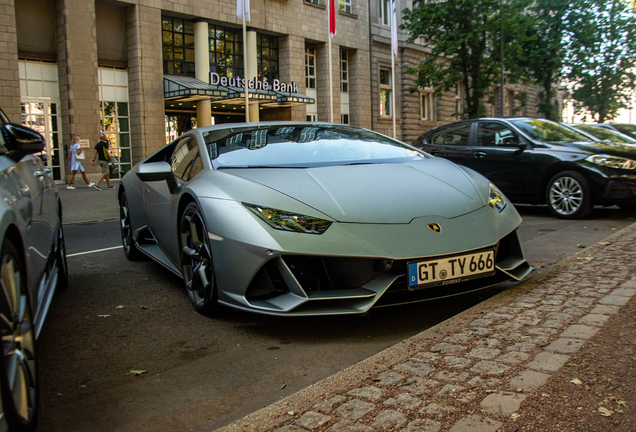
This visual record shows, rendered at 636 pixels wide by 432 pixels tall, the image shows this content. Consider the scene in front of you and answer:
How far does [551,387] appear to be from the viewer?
2.44 metres

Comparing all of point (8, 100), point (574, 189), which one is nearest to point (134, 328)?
point (574, 189)

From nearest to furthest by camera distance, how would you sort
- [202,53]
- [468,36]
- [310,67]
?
1. [202,53]
2. [468,36]
3. [310,67]

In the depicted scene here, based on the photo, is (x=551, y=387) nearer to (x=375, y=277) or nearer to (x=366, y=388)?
(x=366, y=388)

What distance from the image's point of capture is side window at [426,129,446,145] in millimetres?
10336

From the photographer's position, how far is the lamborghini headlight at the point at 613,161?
816cm

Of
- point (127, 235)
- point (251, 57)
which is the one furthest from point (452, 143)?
point (251, 57)

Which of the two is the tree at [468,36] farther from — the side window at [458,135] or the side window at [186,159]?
the side window at [186,159]

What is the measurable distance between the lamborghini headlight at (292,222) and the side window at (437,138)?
23.9 feet

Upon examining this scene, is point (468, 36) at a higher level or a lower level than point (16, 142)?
higher

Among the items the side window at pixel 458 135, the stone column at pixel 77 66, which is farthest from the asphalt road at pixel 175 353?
the stone column at pixel 77 66

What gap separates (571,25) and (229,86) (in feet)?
65.0

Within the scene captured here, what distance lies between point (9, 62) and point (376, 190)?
1802 cm

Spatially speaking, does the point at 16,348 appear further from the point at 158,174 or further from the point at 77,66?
the point at 77,66

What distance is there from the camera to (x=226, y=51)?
25.7 m
